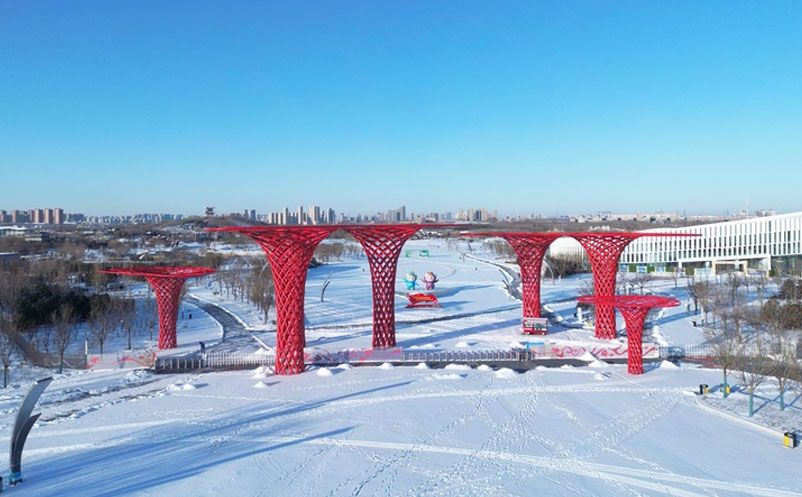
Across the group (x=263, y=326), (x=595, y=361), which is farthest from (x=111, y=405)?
(x=595, y=361)

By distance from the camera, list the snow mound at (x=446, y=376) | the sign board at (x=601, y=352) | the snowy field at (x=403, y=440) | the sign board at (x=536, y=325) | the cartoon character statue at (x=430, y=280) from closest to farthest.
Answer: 1. the snowy field at (x=403, y=440)
2. the snow mound at (x=446, y=376)
3. the sign board at (x=601, y=352)
4. the sign board at (x=536, y=325)
5. the cartoon character statue at (x=430, y=280)

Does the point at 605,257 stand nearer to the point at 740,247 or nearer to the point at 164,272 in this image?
the point at 164,272

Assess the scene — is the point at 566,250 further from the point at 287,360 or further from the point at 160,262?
the point at 287,360

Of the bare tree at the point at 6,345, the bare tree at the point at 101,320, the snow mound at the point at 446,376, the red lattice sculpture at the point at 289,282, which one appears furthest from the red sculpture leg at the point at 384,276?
the bare tree at the point at 6,345

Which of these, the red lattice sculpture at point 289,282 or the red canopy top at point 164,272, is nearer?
the red lattice sculpture at point 289,282

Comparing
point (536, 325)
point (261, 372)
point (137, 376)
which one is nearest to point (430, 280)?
point (536, 325)

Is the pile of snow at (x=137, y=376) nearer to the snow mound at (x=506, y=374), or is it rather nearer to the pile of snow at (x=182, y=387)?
the pile of snow at (x=182, y=387)
